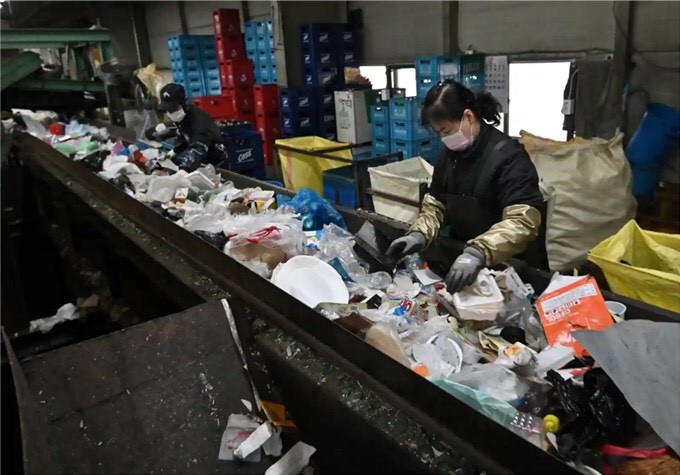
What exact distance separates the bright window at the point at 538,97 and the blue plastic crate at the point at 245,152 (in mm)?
2693

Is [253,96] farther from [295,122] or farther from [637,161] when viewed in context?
[637,161]

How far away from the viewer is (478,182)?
219cm

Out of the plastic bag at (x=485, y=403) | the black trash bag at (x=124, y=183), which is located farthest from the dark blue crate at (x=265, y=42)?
the plastic bag at (x=485, y=403)

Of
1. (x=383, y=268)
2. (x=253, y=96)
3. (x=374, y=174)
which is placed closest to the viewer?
(x=383, y=268)

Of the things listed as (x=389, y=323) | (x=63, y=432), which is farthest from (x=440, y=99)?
(x=63, y=432)

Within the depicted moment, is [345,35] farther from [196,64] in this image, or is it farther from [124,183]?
[124,183]

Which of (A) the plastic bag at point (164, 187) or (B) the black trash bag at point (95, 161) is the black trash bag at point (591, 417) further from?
(B) the black trash bag at point (95, 161)

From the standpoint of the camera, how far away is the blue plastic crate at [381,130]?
5844mm

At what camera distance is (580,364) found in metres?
1.33

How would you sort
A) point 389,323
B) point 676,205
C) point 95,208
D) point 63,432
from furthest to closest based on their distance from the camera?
point 676,205 → point 95,208 → point 389,323 → point 63,432

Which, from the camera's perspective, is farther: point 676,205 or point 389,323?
point 676,205

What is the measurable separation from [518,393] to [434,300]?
1.90ft

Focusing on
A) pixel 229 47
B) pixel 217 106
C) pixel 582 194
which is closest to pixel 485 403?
pixel 582 194

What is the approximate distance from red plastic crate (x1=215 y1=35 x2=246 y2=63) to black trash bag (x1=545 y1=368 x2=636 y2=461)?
770cm
